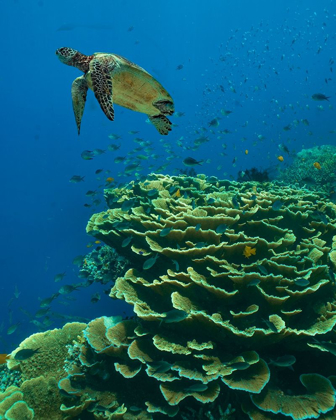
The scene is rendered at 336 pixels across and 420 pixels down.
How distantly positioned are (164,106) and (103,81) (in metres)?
0.72

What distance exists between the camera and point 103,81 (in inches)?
83.8

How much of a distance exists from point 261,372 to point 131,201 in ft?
10.4

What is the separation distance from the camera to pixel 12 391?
11.7ft

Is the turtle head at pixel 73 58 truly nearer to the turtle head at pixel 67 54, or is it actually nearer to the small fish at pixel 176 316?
the turtle head at pixel 67 54

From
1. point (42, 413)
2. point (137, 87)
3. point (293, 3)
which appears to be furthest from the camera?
point (293, 3)

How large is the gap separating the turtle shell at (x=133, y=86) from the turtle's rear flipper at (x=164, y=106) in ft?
0.09

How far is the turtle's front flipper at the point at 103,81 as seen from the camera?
6.75ft

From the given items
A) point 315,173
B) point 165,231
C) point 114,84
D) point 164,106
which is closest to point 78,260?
point 165,231

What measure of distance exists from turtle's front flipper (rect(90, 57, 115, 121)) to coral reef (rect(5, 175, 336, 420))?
2003mm

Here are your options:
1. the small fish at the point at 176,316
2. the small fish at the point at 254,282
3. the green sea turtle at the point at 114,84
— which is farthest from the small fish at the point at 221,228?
the green sea turtle at the point at 114,84

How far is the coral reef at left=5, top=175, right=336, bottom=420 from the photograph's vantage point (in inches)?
107

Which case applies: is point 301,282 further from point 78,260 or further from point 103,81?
point 78,260

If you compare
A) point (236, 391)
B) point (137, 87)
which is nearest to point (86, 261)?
point (236, 391)

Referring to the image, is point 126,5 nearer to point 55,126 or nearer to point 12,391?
point 55,126
